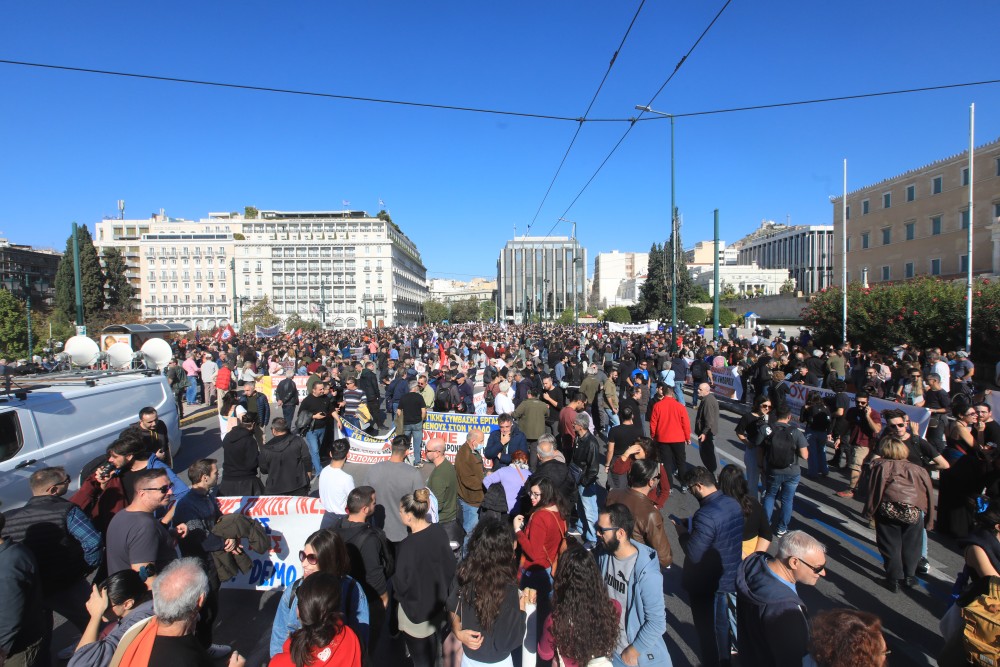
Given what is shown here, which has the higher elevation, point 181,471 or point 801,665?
point 801,665

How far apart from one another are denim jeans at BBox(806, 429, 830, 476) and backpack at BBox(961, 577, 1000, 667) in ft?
20.0

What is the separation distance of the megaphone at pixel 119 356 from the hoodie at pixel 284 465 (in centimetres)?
971

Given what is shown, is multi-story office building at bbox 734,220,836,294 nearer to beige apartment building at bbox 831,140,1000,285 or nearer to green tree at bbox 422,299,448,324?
green tree at bbox 422,299,448,324

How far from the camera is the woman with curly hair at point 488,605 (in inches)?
119

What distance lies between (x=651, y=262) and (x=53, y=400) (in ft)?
224

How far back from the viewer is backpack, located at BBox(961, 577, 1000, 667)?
2629 mm

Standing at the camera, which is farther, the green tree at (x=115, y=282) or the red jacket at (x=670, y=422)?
the green tree at (x=115, y=282)

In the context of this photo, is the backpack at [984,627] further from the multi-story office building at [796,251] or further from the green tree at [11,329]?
the multi-story office building at [796,251]

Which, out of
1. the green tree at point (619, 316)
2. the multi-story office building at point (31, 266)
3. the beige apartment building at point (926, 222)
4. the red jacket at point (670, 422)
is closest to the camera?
the red jacket at point (670, 422)

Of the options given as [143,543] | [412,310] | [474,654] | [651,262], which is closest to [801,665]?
[474,654]

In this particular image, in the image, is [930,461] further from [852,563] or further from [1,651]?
[1,651]

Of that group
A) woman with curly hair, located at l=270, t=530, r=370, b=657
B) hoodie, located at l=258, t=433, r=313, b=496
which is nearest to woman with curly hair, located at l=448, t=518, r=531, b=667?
woman with curly hair, located at l=270, t=530, r=370, b=657

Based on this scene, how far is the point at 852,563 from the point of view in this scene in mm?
5531

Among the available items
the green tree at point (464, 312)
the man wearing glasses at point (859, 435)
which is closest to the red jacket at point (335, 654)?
the man wearing glasses at point (859, 435)
